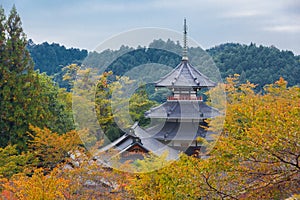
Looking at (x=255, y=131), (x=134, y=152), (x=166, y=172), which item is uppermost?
(x=255, y=131)

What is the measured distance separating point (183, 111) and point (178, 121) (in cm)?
46

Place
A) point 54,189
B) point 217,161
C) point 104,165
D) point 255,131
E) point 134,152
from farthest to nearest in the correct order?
1. point 134,152
2. point 104,165
3. point 54,189
4. point 217,161
5. point 255,131

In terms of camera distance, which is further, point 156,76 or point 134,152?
point 156,76

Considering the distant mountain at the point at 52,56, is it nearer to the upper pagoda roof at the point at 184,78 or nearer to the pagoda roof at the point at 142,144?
the pagoda roof at the point at 142,144

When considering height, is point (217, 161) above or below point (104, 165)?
above

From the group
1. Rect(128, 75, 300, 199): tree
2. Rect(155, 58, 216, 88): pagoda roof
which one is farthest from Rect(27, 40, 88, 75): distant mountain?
Rect(128, 75, 300, 199): tree

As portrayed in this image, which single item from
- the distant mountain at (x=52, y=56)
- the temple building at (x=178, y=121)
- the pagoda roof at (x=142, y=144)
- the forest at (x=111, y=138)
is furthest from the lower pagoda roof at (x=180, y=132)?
the distant mountain at (x=52, y=56)

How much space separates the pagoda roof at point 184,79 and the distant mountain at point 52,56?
145ft

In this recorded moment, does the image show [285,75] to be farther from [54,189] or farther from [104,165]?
[54,189]

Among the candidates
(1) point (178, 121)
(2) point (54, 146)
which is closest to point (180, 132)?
(1) point (178, 121)

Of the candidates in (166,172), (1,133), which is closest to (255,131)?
(166,172)

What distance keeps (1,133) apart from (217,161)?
11.9 m

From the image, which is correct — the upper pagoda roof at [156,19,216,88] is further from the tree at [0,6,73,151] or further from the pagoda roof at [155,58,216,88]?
the tree at [0,6,73,151]

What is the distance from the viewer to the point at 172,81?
1523cm
